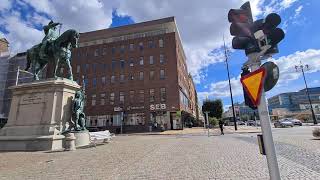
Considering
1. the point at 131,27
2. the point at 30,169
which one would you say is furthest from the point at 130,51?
the point at 30,169

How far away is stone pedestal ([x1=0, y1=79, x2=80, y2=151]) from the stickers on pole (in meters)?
12.8

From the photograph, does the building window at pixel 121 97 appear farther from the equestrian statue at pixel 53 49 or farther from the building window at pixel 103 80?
the equestrian statue at pixel 53 49

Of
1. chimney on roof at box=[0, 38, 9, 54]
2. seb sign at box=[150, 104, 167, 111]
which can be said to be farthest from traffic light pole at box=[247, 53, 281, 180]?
chimney on roof at box=[0, 38, 9, 54]

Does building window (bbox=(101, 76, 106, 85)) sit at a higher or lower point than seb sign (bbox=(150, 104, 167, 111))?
higher

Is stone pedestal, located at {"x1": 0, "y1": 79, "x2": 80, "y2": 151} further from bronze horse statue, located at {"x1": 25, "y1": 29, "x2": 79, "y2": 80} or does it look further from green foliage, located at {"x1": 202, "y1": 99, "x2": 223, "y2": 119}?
green foliage, located at {"x1": 202, "y1": 99, "x2": 223, "y2": 119}

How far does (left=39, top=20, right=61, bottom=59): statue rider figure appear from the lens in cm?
1739

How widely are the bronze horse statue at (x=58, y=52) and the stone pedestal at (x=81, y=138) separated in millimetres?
3943

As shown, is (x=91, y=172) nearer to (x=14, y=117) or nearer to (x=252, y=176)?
(x=252, y=176)

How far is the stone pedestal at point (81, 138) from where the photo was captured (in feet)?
51.6

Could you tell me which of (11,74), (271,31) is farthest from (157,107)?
(271,31)

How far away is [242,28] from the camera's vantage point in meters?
3.72

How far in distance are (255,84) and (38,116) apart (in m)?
14.5

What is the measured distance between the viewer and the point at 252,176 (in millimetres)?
6586

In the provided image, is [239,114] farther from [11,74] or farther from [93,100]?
[11,74]
